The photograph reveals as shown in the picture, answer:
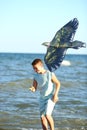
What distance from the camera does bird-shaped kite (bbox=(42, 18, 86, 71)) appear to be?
6367mm

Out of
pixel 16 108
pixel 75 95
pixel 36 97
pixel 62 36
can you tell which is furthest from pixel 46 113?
pixel 75 95

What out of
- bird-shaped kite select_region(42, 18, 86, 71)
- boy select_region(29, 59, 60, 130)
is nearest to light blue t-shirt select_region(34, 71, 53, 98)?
boy select_region(29, 59, 60, 130)

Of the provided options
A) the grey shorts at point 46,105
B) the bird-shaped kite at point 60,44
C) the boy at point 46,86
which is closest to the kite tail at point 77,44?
the bird-shaped kite at point 60,44

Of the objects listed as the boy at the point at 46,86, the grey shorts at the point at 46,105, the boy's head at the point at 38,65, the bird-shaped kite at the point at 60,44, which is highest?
the bird-shaped kite at the point at 60,44

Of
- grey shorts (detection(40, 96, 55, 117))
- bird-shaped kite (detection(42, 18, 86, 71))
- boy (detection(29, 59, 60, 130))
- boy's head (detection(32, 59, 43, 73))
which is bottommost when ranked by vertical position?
grey shorts (detection(40, 96, 55, 117))

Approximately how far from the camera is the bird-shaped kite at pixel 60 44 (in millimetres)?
6367

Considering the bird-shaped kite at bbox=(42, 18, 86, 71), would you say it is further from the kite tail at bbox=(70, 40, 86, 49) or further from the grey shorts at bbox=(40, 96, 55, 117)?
the grey shorts at bbox=(40, 96, 55, 117)

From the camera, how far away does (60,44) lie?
654 centimetres

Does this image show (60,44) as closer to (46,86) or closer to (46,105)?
(46,86)

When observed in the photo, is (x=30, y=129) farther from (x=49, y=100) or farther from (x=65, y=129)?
(x=49, y=100)

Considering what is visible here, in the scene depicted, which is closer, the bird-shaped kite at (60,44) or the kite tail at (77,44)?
the kite tail at (77,44)

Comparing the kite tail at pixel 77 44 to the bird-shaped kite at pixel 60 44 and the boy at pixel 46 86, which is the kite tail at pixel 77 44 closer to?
the bird-shaped kite at pixel 60 44

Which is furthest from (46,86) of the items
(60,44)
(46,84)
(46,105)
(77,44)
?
(77,44)

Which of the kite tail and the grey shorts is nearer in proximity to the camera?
the kite tail
